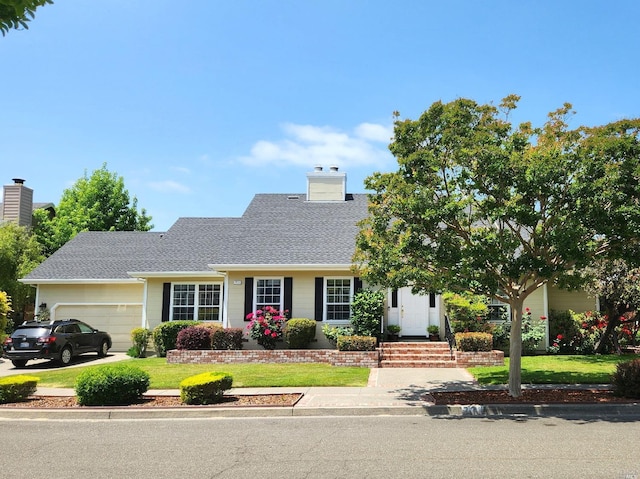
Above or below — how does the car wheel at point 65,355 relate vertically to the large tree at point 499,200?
below

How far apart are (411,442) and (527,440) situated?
168cm

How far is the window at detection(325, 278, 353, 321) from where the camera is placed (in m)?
19.0

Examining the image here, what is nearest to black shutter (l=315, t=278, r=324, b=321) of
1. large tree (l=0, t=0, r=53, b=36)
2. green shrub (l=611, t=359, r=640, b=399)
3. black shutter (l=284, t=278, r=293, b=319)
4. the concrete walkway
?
black shutter (l=284, t=278, r=293, b=319)

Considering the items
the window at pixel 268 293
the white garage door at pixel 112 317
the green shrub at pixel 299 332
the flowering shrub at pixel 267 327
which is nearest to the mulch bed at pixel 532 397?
the green shrub at pixel 299 332

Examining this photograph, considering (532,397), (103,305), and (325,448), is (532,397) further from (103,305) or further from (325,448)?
(103,305)

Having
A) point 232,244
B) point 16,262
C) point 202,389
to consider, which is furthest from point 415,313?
point 16,262

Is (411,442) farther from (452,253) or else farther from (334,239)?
(334,239)

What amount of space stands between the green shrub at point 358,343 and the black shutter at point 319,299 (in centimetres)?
239

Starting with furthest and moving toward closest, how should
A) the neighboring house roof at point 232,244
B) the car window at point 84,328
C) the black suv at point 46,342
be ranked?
the car window at point 84,328
the neighboring house roof at point 232,244
the black suv at point 46,342

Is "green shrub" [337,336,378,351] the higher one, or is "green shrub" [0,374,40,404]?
"green shrub" [337,336,378,351]

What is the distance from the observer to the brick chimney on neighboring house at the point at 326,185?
25.6 meters

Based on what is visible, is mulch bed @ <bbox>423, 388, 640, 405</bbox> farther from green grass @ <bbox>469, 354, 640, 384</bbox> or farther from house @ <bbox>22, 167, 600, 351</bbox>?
house @ <bbox>22, 167, 600, 351</bbox>

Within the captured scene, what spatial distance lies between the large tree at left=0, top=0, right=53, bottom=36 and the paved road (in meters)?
5.08

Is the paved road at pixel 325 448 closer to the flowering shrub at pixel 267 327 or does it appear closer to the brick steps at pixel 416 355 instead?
the brick steps at pixel 416 355
